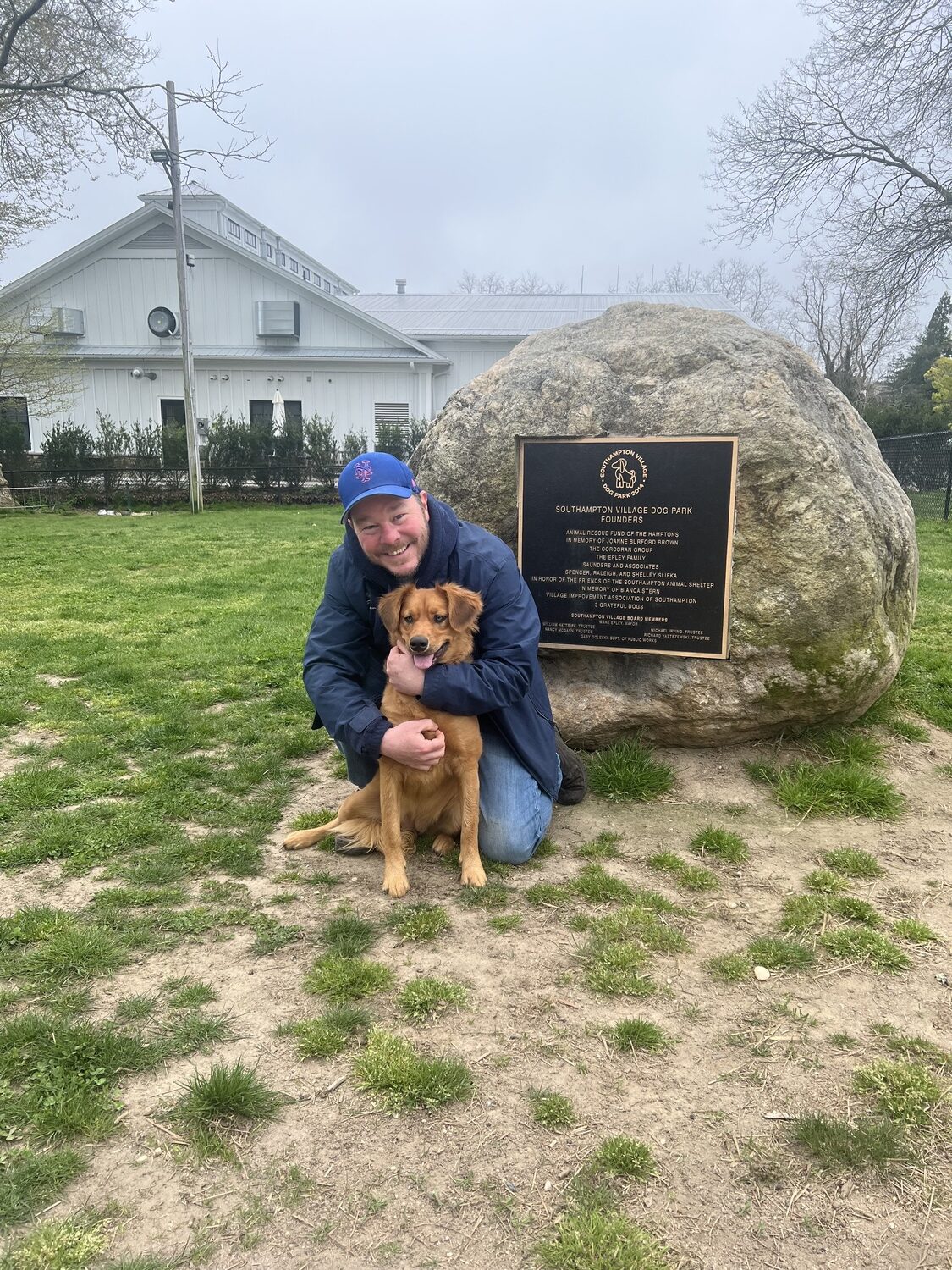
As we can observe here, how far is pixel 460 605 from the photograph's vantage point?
3.42 meters

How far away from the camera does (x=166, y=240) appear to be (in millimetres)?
26938

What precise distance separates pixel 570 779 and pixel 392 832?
114cm

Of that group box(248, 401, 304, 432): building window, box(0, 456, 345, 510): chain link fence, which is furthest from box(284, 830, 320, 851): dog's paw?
box(248, 401, 304, 432): building window

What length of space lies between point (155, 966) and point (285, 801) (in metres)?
1.56

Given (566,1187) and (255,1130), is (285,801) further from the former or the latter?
(566,1187)

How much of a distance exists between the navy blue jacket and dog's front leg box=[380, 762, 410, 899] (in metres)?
0.11

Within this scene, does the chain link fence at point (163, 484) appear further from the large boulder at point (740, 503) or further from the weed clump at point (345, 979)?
the weed clump at point (345, 979)

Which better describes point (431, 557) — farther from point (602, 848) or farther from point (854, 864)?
point (854, 864)

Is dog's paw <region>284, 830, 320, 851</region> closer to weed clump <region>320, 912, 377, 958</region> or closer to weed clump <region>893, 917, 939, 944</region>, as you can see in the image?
weed clump <region>320, 912, 377, 958</region>

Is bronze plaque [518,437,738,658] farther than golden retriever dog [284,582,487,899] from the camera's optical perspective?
Yes

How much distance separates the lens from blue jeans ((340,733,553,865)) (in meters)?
3.72

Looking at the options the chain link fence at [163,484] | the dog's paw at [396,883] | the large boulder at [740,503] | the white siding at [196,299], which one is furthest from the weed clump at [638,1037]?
the white siding at [196,299]

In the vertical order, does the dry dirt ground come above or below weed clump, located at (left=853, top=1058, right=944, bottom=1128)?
below

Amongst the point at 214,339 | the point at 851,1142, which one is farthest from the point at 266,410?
the point at 851,1142
